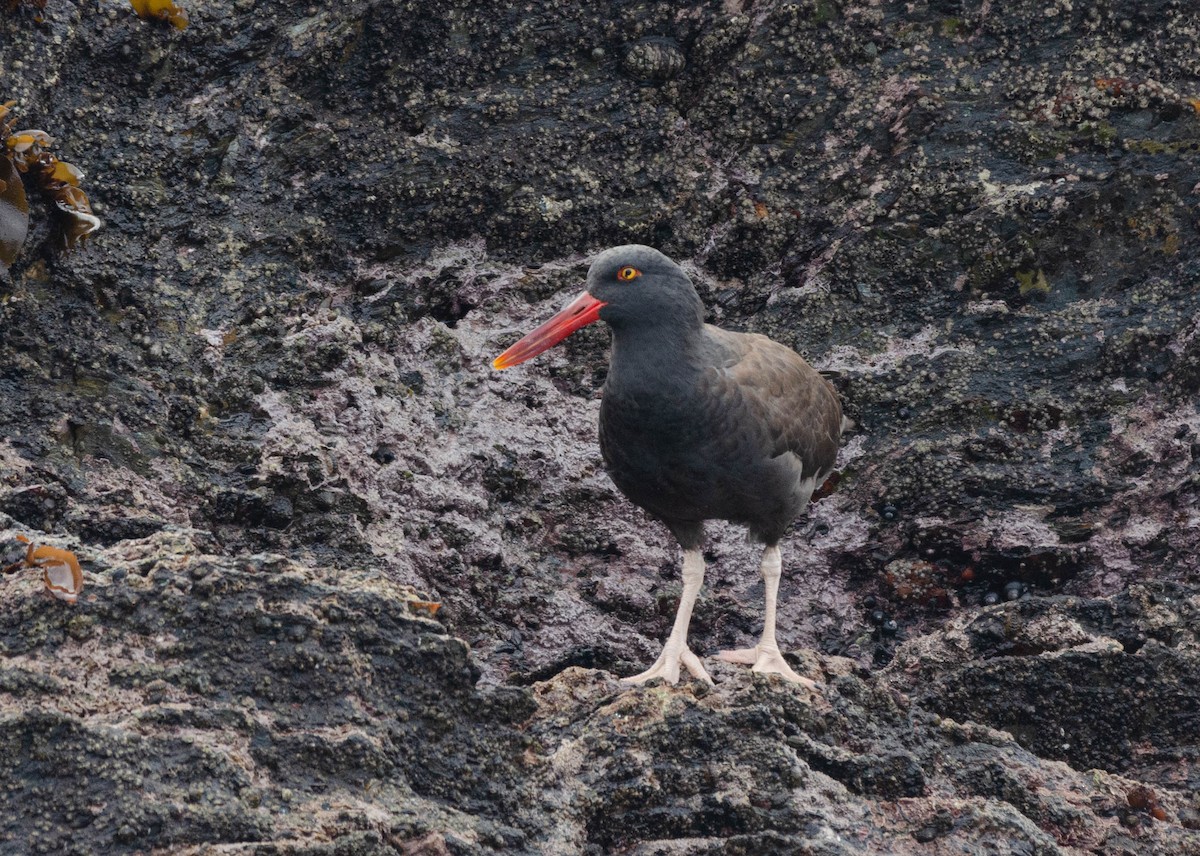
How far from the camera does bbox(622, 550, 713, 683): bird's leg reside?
15.3 ft

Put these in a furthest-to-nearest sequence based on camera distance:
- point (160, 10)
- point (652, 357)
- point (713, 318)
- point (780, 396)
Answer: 1. point (713, 318)
2. point (160, 10)
3. point (780, 396)
4. point (652, 357)

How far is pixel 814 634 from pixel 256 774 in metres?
3.16

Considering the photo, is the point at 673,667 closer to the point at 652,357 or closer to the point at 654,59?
the point at 652,357

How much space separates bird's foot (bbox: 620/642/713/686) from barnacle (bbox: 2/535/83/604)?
204 centimetres

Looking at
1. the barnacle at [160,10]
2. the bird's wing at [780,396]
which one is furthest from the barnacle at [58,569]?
the barnacle at [160,10]

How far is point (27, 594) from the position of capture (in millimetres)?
3338

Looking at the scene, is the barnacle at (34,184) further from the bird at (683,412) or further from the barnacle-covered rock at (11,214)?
the bird at (683,412)

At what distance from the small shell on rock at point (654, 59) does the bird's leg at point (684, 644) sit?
2448mm

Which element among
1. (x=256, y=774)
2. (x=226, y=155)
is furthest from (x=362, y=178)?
(x=256, y=774)

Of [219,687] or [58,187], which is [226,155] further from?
[219,687]

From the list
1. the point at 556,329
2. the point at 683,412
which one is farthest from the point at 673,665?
the point at 556,329

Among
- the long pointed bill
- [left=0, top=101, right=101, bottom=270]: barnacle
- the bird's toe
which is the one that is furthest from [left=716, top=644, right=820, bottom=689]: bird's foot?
[left=0, top=101, right=101, bottom=270]: barnacle

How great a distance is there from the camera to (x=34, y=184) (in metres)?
4.91

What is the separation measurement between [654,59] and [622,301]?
1734 mm
